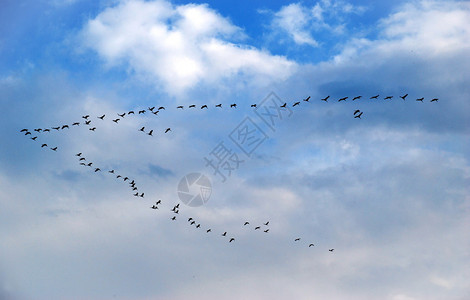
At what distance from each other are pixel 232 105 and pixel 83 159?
33787 millimetres

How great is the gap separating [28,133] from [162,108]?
25518mm

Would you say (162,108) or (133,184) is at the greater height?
(162,108)

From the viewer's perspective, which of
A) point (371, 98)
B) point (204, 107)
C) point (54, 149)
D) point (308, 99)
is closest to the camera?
point (371, 98)

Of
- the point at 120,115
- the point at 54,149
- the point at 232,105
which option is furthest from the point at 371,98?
the point at 54,149

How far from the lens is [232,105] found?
93375mm

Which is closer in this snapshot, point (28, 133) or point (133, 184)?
point (28, 133)

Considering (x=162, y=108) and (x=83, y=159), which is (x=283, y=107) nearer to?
(x=162, y=108)

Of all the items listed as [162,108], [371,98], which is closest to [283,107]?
[371,98]

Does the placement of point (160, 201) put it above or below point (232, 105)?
below

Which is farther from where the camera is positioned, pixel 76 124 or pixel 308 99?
pixel 76 124

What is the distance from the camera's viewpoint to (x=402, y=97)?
8506 cm

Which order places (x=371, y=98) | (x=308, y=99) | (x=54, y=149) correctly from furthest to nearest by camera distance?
(x=54, y=149) < (x=308, y=99) < (x=371, y=98)

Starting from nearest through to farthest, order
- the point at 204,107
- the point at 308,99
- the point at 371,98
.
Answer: the point at 371,98, the point at 308,99, the point at 204,107

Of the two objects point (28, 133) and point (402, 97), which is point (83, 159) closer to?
point (28, 133)
